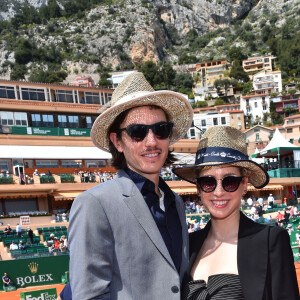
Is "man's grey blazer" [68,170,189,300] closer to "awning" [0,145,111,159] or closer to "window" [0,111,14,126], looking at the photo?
"awning" [0,145,111,159]

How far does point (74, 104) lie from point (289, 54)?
9900 centimetres

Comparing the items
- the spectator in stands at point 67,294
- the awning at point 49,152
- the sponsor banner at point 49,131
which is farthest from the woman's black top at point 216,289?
the sponsor banner at point 49,131

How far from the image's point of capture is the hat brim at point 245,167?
10.9 ft

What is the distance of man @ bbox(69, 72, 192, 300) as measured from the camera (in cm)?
261

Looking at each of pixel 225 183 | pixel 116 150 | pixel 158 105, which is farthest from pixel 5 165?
pixel 225 183

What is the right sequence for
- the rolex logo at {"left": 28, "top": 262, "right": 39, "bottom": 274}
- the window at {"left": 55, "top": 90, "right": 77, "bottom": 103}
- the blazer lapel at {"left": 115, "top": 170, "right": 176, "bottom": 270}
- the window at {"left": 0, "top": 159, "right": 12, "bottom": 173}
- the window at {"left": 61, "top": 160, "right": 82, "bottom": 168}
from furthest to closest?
1. the window at {"left": 55, "top": 90, "right": 77, "bottom": 103}
2. the window at {"left": 61, "top": 160, "right": 82, "bottom": 168}
3. the window at {"left": 0, "top": 159, "right": 12, "bottom": 173}
4. the rolex logo at {"left": 28, "top": 262, "right": 39, "bottom": 274}
5. the blazer lapel at {"left": 115, "top": 170, "right": 176, "bottom": 270}

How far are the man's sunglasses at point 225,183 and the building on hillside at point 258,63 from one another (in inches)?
5241

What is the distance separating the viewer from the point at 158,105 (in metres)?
3.29

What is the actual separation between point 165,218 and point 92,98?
42.5 meters

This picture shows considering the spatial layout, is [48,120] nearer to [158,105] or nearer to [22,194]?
[22,194]

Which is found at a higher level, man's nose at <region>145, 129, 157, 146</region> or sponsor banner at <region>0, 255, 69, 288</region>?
man's nose at <region>145, 129, 157, 146</region>

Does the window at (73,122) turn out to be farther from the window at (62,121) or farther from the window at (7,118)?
the window at (7,118)

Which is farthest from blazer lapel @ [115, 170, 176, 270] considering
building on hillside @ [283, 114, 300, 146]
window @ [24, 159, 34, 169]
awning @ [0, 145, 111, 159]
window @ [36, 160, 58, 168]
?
building on hillside @ [283, 114, 300, 146]

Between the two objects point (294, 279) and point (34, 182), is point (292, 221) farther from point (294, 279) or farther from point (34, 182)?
point (294, 279)
